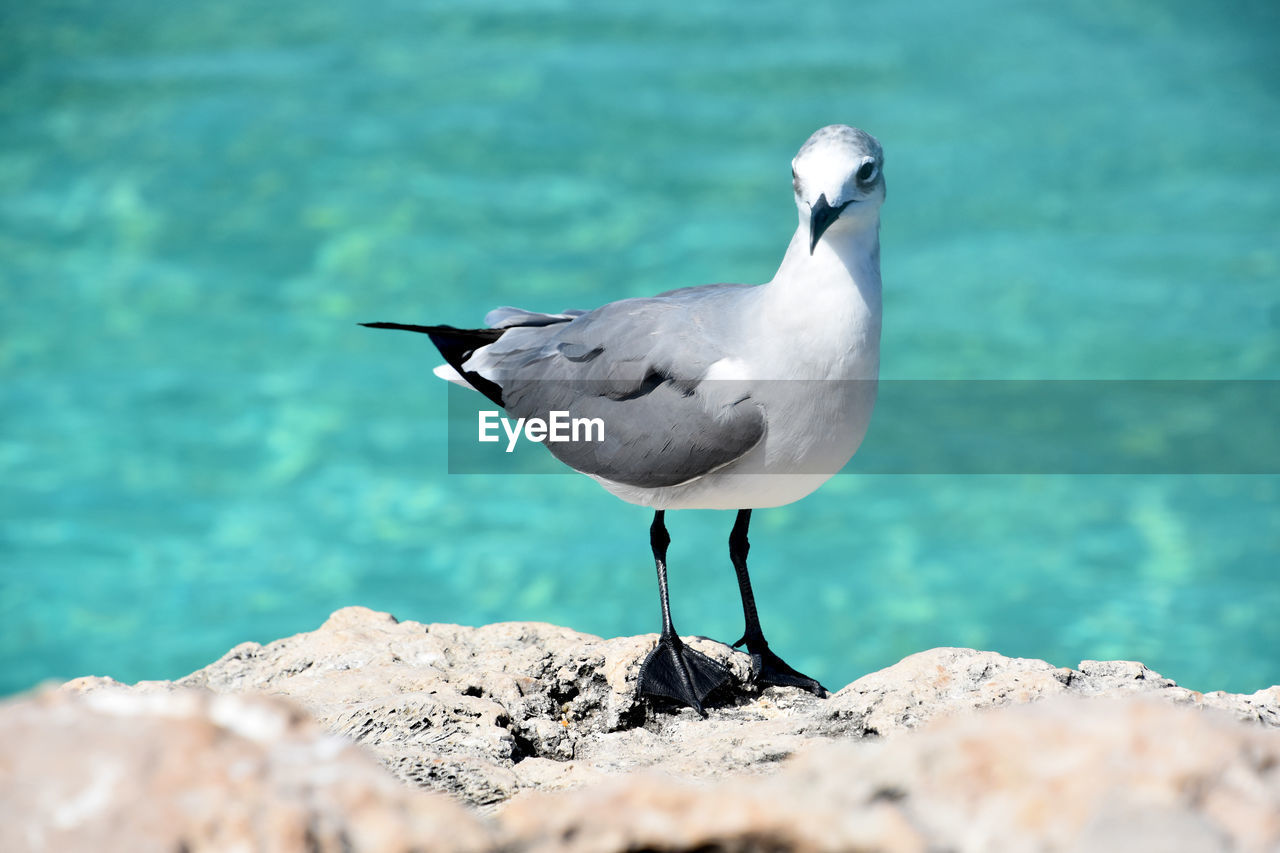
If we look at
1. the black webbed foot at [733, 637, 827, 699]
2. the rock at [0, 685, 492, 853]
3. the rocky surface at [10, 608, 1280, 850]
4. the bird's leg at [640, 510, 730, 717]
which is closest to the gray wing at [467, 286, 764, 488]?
the bird's leg at [640, 510, 730, 717]

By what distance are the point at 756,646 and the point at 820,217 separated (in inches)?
44.2

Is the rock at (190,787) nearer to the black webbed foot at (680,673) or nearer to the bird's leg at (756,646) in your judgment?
the black webbed foot at (680,673)

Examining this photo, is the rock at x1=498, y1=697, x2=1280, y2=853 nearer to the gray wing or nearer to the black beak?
the black beak

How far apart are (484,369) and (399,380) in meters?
3.61

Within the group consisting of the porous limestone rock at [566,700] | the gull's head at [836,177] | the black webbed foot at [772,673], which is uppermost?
→ the gull's head at [836,177]

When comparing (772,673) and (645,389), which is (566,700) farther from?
(645,389)

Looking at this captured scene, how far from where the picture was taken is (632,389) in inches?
113

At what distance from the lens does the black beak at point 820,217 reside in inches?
92.7

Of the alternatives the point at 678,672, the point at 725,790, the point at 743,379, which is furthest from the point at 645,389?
the point at 725,790

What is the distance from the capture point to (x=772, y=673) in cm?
293

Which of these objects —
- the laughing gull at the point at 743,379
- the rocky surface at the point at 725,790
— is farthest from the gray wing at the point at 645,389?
the rocky surface at the point at 725,790

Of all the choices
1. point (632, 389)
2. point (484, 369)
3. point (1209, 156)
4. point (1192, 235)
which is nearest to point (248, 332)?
point (484, 369)

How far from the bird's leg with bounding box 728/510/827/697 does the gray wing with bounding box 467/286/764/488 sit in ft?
1.35

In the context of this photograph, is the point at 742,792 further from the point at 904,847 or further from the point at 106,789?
the point at 106,789
